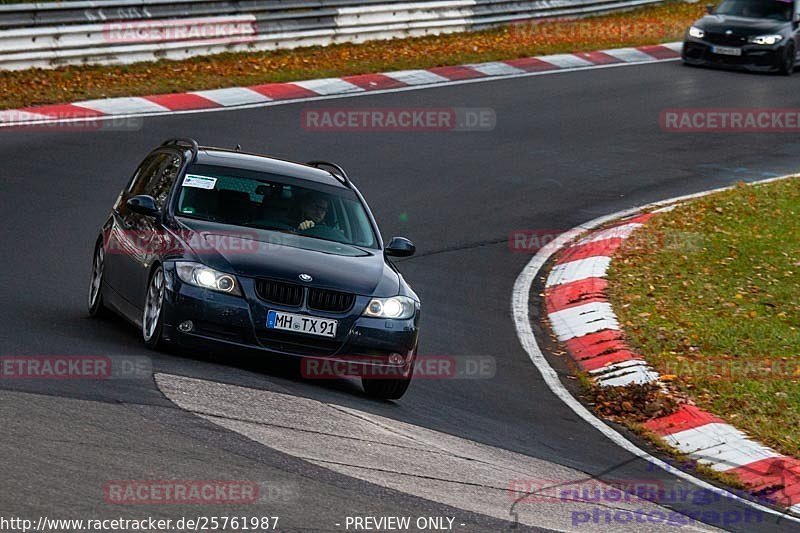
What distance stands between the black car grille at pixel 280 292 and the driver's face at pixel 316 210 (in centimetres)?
122

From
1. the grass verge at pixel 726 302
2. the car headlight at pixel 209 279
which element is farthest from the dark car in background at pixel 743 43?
the car headlight at pixel 209 279

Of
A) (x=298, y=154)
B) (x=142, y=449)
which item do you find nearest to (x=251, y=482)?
(x=142, y=449)

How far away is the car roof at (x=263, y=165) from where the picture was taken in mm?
10711

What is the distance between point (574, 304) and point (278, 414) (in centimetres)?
566

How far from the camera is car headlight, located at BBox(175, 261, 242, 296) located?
9.28m

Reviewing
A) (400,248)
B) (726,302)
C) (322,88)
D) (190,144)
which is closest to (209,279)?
(400,248)

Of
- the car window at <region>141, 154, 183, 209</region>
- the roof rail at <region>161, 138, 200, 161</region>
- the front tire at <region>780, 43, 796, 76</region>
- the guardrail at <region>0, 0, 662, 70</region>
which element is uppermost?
the roof rail at <region>161, 138, 200, 161</region>

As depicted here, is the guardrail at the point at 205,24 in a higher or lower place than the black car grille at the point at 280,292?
lower

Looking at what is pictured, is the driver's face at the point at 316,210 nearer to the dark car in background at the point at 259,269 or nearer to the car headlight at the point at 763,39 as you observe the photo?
the dark car in background at the point at 259,269

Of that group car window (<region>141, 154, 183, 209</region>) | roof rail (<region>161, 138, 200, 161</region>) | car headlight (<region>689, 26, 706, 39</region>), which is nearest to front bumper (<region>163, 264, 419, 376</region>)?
car window (<region>141, 154, 183, 209</region>)

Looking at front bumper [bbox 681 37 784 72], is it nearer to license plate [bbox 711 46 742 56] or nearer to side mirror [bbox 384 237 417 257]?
license plate [bbox 711 46 742 56]

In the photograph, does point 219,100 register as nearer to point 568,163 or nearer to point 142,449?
point 568,163

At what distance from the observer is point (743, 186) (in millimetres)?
18094

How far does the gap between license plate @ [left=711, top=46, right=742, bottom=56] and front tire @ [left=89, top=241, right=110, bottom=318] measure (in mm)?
17517
